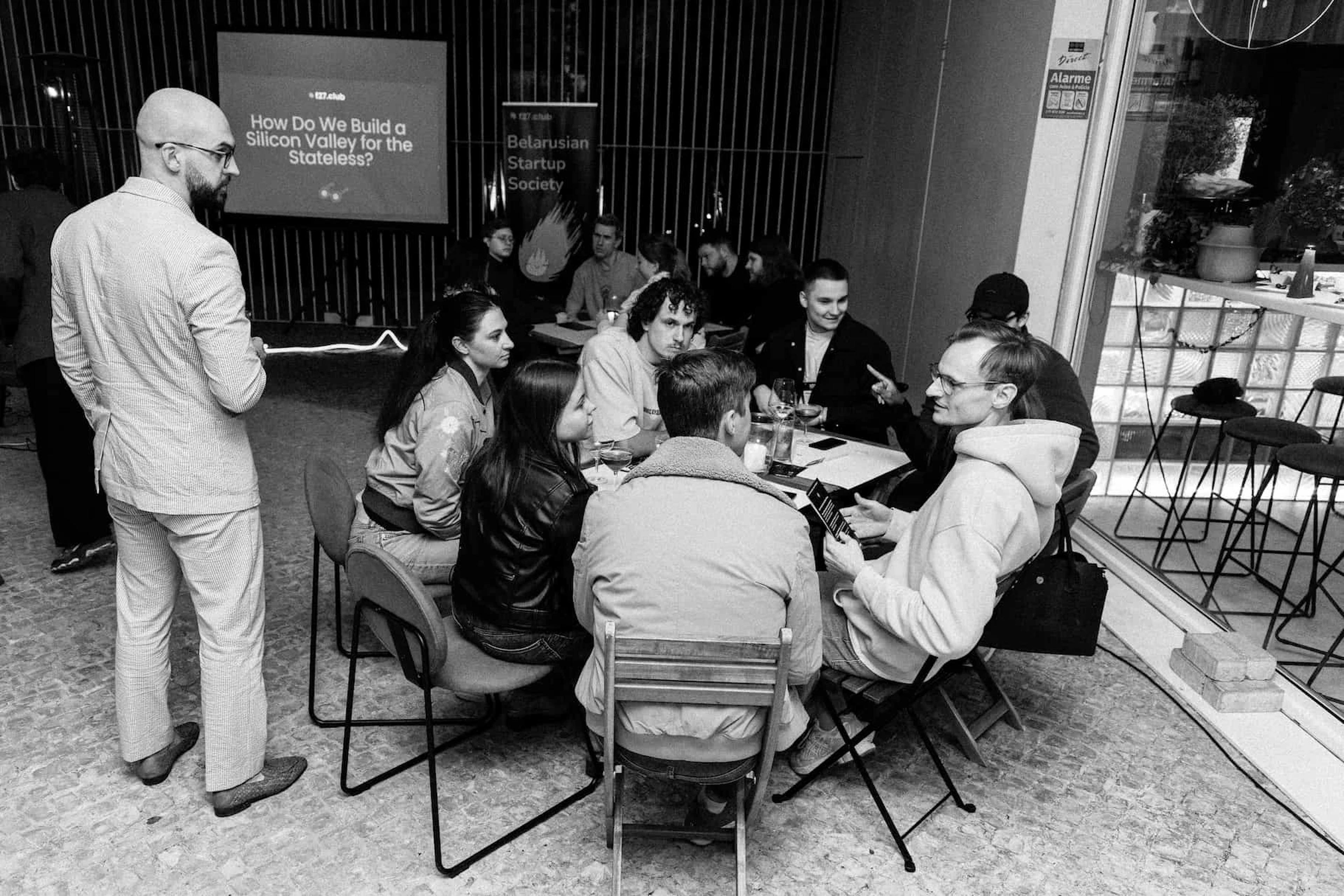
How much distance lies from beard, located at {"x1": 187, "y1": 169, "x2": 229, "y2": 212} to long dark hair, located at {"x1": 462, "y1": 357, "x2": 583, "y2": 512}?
33.9 inches

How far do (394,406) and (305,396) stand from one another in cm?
428

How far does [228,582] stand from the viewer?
2.41m

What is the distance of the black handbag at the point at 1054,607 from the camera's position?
2475 millimetres

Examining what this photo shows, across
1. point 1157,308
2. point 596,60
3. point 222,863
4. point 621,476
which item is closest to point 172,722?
point 222,863

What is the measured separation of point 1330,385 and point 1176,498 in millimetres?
995

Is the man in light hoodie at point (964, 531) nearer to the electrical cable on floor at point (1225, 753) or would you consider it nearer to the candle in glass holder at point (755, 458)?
the candle in glass holder at point (755, 458)

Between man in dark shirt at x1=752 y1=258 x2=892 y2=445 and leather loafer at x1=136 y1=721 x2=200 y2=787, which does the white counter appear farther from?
leather loafer at x1=136 y1=721 x2=200 y2=787

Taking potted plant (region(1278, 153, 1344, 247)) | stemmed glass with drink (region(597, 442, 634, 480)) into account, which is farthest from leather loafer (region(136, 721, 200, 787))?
potted plant (region(1278, 153, 1344, 247))

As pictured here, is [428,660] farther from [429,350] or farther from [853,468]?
[853,468]

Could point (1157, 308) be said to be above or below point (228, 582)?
above

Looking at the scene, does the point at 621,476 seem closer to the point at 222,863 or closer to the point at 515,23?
the point at 222,863

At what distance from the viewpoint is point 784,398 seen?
338cm

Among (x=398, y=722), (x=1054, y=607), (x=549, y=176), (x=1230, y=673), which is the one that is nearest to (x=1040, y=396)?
(x=1054, y=607)

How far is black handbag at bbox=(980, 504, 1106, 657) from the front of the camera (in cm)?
247
